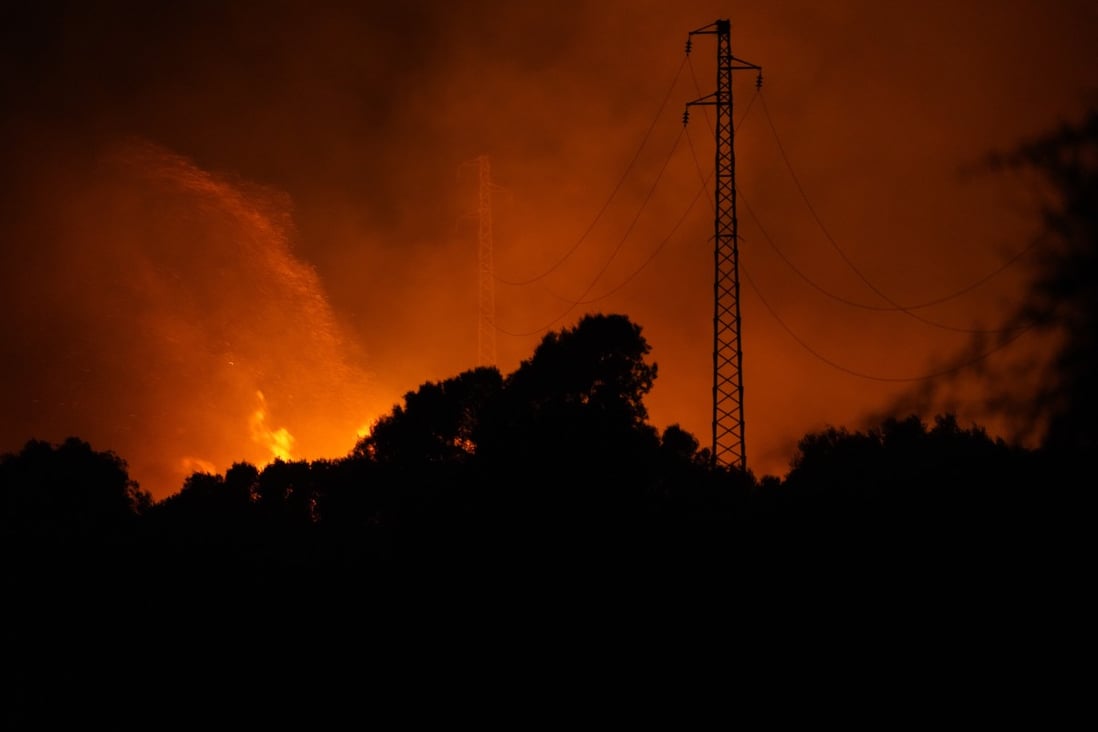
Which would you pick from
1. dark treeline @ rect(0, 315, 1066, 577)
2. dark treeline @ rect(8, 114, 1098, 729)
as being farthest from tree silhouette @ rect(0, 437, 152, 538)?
dark treeline @ rect(8, 114, 1098, 729)

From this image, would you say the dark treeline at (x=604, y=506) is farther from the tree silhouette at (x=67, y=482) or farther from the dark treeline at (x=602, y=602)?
the tree silhouette at (x=67, y=482)

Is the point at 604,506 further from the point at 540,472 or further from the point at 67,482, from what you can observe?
the point at 67,482

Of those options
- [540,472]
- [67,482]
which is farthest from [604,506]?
[67,482]

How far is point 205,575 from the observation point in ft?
114

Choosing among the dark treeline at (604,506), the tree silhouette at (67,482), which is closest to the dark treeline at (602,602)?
the dark treeline at (604,506)

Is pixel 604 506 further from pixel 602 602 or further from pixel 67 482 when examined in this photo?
pixel 67 482

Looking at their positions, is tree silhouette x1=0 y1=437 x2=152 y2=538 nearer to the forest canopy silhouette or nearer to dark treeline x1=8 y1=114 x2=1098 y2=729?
the forest canopy silhouette

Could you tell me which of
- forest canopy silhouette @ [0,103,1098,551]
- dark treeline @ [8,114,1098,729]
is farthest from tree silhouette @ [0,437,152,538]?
dark treeline @ [8,114,1098,729]

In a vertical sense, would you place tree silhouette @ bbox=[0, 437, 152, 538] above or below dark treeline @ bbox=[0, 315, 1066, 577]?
above

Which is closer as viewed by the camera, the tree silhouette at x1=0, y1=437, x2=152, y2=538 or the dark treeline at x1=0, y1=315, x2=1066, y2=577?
the dark treeline at x1=0, y1=315, x2=1066, y2=577

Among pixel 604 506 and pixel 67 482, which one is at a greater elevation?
pixel 67 482

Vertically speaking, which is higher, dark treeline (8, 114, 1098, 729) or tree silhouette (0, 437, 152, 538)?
tree silhouette (0, 437, 152, 538)

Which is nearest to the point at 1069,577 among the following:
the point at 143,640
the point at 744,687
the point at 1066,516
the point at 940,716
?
the point at 1066,516

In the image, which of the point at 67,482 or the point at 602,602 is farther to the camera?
the point at 67,482
